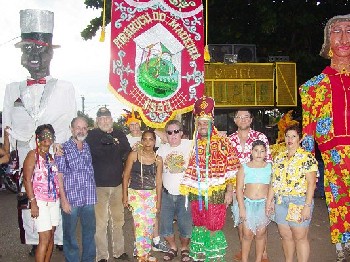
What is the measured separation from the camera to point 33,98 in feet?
17.2

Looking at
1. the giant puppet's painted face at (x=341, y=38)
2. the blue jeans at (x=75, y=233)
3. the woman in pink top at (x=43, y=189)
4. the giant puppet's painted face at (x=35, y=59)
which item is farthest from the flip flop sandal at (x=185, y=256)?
the giant puppet's painted face at (x=341, y=38)

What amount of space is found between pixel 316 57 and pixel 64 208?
9.07 m

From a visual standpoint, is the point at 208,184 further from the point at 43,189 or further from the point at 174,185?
the point at 43,189

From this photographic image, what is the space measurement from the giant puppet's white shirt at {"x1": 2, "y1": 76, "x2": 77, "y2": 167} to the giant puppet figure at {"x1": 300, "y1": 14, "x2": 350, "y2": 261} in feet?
9.45

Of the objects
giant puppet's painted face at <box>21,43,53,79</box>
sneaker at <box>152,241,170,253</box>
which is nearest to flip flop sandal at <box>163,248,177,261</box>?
sneaker at <box>152,241,170,253</box>

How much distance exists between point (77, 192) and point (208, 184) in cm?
139

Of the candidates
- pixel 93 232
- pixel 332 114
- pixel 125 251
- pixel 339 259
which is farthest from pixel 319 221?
pixel 93 232

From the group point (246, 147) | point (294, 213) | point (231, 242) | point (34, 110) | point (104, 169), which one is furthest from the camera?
point (231, 242)

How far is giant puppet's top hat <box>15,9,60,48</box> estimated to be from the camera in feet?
17.1

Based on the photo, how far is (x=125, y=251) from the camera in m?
5.62

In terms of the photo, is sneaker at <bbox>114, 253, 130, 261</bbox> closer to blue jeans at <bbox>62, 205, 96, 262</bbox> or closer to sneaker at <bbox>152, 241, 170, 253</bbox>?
sneaker at <bbox>152, 241, 170, 253</bbox>

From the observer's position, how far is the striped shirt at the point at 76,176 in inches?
178

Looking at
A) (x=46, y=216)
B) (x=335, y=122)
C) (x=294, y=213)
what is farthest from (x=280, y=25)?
(x=46, y=216)

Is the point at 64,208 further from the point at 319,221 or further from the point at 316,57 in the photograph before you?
the point at 316,57
